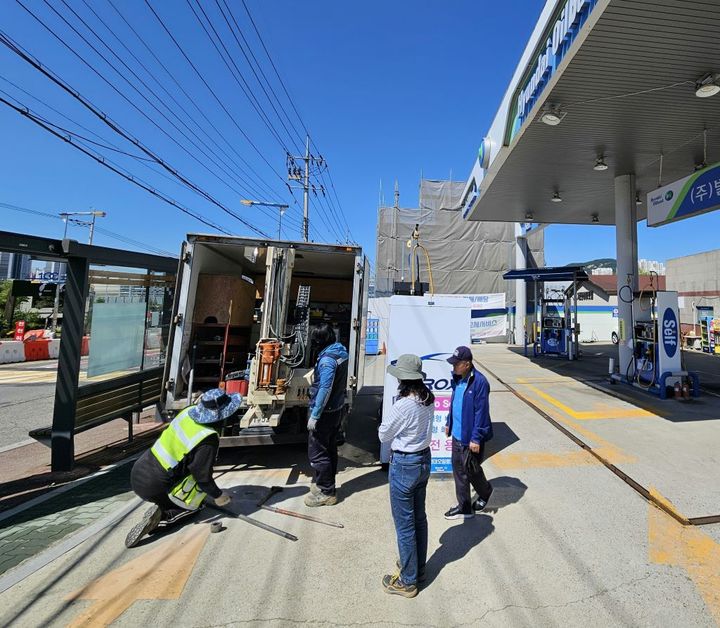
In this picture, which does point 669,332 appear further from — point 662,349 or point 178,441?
point 178,441

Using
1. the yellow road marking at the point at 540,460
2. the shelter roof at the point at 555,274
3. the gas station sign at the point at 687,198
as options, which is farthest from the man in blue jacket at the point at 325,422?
the shelter roof at the point at 555,274

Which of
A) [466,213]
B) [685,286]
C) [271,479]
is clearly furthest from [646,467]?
[685,286]

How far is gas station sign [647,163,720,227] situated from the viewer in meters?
6.23

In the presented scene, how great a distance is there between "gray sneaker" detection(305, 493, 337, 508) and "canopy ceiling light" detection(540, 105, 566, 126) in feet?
23.8

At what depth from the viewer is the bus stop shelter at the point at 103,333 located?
14.6ft

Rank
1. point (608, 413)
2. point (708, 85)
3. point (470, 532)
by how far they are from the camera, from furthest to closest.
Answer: point (608, 413)
point (708, 85)
point (470, 532)

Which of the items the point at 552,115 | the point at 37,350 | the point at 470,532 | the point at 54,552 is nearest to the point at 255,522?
the point at 54,552

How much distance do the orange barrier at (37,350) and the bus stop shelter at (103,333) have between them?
591 inches

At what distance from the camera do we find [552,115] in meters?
6.65

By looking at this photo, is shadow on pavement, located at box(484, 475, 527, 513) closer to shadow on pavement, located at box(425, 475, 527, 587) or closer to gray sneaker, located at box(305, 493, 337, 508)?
shadow on pavement, located at box(425, 475, 527, 587)

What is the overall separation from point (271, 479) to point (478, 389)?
8.77 feet

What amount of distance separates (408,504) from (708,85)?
306 inches

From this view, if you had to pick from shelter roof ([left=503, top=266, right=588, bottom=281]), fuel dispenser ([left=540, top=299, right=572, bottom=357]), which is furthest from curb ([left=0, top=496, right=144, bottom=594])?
fuel dispenser ([left=540, top=299, right=572, bottom=357])

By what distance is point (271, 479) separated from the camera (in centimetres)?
434
